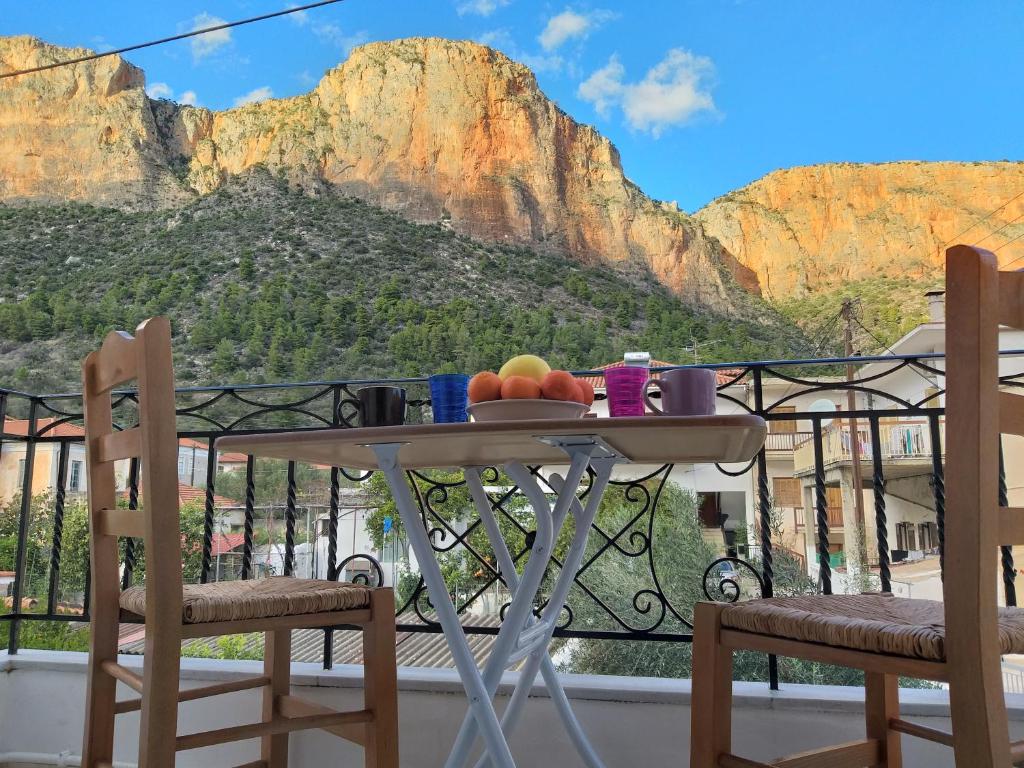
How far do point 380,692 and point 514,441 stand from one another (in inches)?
19.2

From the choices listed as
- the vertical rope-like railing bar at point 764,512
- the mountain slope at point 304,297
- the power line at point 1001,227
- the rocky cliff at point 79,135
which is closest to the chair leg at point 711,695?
the vertical rope-like railing bar at point 764,512

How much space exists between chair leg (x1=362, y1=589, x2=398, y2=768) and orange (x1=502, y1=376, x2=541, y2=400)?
0.40 m

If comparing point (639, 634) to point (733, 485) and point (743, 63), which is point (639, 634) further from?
point (743, 63)

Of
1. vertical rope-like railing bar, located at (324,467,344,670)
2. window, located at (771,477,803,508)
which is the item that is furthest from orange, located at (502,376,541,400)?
window, located at (771,477,803,508)

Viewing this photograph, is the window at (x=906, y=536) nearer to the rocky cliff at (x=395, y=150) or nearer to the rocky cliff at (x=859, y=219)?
the rocky cliff at (x=395, y=150)

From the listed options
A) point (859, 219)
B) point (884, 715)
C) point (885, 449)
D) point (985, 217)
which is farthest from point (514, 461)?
point (985, 217)

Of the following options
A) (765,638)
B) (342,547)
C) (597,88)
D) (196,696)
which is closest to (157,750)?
(196,696)

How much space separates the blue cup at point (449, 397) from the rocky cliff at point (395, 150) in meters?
36.9

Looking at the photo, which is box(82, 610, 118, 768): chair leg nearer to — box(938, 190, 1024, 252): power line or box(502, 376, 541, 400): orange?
box(502, 376, 541, 400): orange

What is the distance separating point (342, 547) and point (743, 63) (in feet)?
134

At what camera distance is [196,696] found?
1425 mm

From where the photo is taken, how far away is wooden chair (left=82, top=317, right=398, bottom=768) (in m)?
1.08

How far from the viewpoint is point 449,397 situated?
4.13ft

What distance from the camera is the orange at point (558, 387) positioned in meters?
1.16
